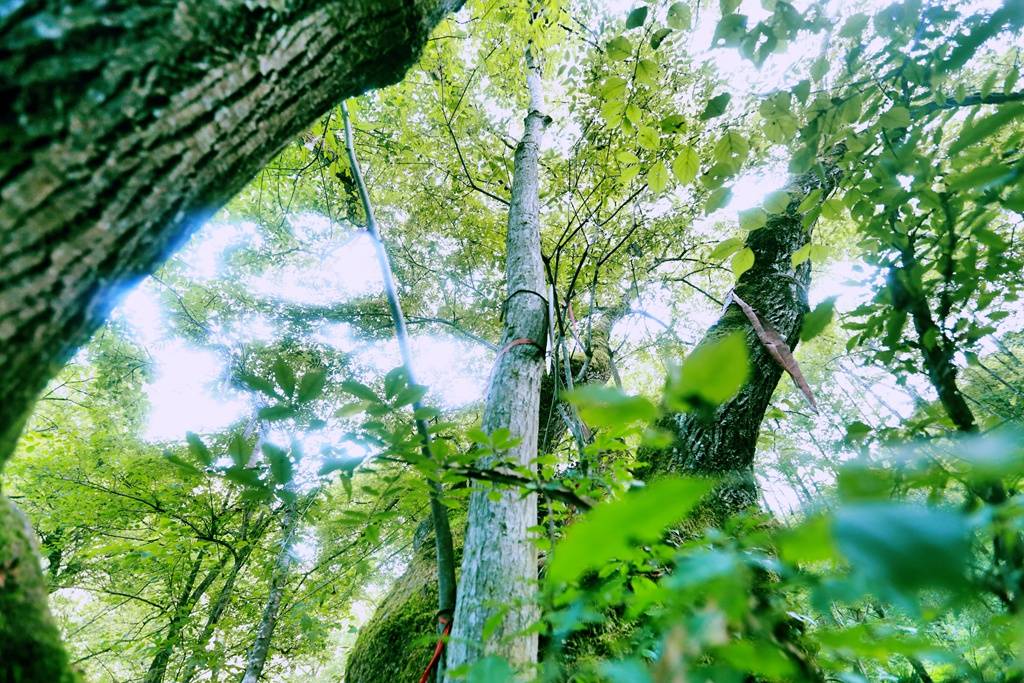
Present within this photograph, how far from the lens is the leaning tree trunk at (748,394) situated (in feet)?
6.89

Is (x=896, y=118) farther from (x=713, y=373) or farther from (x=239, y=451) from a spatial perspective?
(x=239, y=451)

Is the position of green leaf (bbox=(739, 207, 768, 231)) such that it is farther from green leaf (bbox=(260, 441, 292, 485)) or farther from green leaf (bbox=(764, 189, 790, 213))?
green leaf (bbox=(260, 441, 292, 485))

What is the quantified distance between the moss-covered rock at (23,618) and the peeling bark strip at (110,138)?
0.42ft

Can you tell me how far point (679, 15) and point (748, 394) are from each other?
1.84 metres

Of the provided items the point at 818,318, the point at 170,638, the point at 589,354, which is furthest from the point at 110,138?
the point at 170,638

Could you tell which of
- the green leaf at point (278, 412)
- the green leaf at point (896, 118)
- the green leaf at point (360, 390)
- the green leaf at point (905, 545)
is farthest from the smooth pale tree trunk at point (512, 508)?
the green leaf at point (896, 118)

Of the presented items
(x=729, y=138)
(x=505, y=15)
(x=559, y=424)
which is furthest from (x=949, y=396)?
(x=559, y=424)

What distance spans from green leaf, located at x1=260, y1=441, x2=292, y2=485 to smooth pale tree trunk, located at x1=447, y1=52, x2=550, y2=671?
384 millimetres

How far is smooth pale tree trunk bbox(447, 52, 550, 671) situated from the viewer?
1275 millimetres

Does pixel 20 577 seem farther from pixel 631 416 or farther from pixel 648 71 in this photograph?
pixel 648 71

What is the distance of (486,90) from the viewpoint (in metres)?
4.52

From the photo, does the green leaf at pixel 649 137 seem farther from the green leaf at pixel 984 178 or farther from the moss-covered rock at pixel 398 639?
the moss-covered rock at pixel 398 639

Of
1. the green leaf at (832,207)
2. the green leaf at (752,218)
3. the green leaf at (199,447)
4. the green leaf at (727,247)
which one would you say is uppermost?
the green leaf at (832,207)

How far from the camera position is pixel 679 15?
1078 mm
